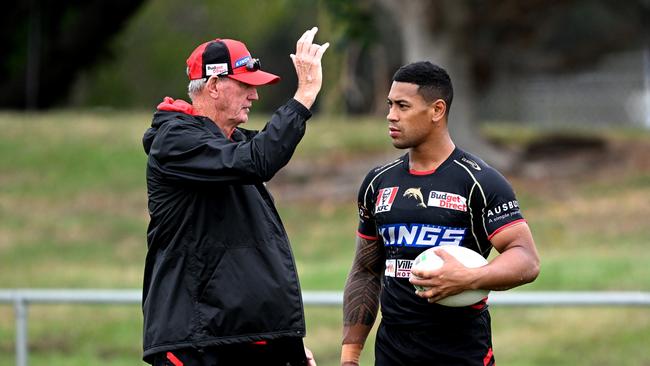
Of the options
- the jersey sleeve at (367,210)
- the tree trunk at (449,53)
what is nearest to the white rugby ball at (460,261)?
the jersey sleeve at (367,210)

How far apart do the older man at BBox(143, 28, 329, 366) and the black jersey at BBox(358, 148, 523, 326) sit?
18.2 inches

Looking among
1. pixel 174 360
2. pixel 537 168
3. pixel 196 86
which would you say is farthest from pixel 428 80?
pixel 537 168

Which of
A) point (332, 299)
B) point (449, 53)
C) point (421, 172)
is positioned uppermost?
point (449, 53)

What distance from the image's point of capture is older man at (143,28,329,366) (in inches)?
209

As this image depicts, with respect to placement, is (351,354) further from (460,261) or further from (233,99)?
(233,99)

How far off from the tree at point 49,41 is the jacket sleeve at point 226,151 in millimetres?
21965

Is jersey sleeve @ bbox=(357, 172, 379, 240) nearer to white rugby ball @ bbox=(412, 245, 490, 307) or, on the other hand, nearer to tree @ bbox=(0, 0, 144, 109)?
white rugby ball @ bbox=(412, 245, 490, 307)

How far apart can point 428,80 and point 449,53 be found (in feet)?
47.2

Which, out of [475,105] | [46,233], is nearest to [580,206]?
[475,105]

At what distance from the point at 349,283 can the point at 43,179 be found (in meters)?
15.2

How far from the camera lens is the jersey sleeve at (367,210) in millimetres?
5672

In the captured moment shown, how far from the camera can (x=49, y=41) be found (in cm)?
2795

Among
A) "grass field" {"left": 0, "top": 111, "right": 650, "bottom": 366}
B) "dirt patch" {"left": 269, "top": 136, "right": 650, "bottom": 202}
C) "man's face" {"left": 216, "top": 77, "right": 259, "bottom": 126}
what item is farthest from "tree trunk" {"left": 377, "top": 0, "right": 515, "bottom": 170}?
"man's face" {"left": 216, "top": 77, "right": 259, "bottom": 126}

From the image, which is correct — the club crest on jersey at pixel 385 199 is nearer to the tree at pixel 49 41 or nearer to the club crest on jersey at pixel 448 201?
the club crest on jersey at pixel 448 201
